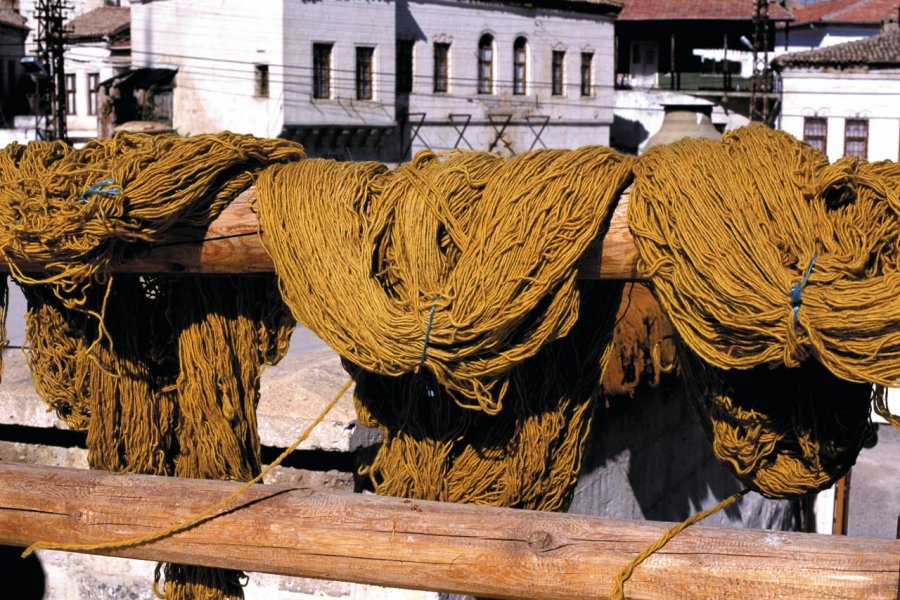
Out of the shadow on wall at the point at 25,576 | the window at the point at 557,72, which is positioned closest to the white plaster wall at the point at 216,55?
the window at the point at 557,72

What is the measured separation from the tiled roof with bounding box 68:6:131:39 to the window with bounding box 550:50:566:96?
37.3 ft

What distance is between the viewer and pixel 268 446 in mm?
3867

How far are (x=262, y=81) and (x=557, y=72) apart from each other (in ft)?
30.9

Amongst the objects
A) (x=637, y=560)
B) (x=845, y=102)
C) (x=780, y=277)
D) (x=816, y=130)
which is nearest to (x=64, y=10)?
(x=816, y=130)

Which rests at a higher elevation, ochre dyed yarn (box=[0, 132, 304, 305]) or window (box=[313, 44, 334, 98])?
window (box=[313, 44, 334, 98])

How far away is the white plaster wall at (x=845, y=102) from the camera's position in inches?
1135

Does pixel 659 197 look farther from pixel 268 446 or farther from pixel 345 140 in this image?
pixel 345 140

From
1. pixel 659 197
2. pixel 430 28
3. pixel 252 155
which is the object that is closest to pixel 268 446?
pixel 252 155

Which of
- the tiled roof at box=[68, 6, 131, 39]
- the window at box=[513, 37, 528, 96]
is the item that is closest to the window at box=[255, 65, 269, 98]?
the tiled roof at box=[68, 6, 131, 39]

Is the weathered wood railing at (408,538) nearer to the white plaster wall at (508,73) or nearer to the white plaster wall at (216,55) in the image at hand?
the white plaster wall at (216,55)

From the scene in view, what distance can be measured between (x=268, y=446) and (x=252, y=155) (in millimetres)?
1452

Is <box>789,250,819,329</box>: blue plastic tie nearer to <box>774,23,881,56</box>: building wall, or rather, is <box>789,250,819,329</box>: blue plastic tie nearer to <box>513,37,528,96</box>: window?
<box>513,37,528,96</box>: window

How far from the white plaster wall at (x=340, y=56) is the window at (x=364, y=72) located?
119 millimetres

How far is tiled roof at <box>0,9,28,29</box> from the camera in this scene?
32875 millimetres
